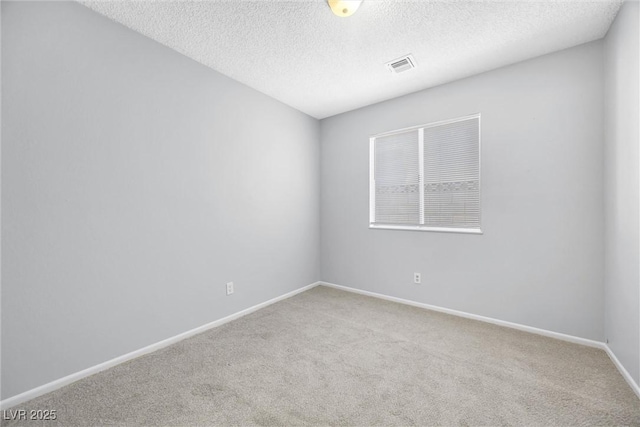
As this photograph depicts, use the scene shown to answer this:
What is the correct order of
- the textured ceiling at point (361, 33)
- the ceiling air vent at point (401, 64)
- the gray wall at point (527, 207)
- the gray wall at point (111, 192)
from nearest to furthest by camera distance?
the gray wall at point (111, 192) < the textured ceiling at point (361, 33) < the gray wall at point (527, 207) < the ceiling air vent at point (401, 64)

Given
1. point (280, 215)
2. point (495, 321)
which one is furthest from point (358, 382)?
point (280, 215)

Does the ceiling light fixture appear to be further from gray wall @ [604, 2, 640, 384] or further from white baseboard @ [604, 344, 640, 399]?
white baseboard @ [604, 344, 640, 399]

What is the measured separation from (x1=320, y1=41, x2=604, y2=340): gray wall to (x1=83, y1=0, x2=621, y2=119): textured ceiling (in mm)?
249

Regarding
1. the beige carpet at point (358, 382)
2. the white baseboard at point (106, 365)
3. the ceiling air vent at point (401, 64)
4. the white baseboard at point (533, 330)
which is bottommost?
the beige carpet at point (358, 382)

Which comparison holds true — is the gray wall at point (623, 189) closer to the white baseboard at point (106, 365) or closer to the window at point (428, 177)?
the window at point (428, 177)

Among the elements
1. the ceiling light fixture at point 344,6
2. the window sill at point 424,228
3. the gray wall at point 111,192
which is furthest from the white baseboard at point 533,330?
the ceiling light fixture at point 344,6

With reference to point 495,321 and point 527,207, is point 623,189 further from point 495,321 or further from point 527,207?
point 495,321

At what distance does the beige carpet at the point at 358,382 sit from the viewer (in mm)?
1482

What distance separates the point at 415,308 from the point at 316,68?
9.47ft

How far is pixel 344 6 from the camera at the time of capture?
176 centimetres

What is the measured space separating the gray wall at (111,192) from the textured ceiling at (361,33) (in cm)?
30

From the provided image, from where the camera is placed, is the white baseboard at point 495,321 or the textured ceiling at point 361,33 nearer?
the textured ceiling at point 361,33

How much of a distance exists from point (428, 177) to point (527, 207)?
3.29 ft

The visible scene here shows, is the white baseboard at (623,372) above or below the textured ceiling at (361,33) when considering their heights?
below
